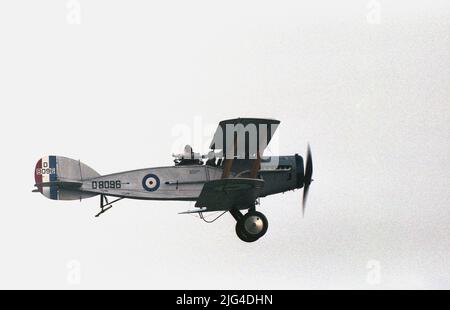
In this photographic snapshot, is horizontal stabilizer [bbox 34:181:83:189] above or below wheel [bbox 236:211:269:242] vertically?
above

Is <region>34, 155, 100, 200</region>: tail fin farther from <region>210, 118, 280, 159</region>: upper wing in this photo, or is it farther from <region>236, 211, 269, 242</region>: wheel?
<region>236, 211, 269, 242</region>: wheel

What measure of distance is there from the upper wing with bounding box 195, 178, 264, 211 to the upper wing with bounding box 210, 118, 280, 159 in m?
0.86

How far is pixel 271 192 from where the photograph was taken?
24141 mm

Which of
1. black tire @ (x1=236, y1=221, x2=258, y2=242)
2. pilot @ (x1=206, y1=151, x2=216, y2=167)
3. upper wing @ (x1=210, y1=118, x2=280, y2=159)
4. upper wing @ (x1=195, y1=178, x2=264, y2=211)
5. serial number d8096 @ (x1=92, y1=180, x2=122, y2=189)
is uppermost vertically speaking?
upper wing @ (x1=210, y1=118, x2=280, y2=159)

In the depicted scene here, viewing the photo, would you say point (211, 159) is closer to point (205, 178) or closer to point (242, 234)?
point (205, 178)

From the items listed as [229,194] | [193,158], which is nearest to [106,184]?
[193,158]

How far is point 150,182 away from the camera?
941 inches

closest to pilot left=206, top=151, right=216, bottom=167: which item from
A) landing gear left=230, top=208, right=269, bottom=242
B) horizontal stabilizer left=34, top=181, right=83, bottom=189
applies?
landing gear left=230, top=208, right=269, bottom=242

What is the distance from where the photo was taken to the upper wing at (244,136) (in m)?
22.5

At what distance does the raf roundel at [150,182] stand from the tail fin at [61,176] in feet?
4.04

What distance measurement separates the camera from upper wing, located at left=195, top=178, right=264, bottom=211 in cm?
2265
